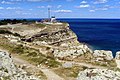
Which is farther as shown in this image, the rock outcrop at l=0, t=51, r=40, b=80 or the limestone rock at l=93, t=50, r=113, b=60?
the limestone rock at l=93, t=50, r=113, b=60

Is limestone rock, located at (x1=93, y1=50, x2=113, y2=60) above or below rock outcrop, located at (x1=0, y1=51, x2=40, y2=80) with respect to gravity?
below

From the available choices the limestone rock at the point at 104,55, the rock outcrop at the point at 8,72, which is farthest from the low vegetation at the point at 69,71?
the limestone rock at the point at 104,55

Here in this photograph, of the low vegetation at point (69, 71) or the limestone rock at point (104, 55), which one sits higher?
the low vegetation at point (69, 71)

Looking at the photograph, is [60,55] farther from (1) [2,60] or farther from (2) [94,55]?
(1) [2,60]

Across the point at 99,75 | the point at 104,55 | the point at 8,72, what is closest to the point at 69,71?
the point at 8,72

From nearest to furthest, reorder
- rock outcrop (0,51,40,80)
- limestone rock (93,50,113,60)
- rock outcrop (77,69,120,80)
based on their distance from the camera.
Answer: rock outcrop (77,69,120,80)
rock outcrop (0,51,40,80)
limestone rock (93,50,113,60)

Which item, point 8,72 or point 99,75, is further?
point 8,72

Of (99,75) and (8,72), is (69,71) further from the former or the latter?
(99,75)

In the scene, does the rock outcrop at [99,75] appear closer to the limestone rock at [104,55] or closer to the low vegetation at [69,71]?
the low vegetation at [69,71]

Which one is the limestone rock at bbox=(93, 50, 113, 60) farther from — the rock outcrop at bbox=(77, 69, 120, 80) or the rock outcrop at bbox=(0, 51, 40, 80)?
the rock outcrop at bbox=(77, 69, 120, 80)

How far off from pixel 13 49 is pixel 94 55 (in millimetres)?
14028

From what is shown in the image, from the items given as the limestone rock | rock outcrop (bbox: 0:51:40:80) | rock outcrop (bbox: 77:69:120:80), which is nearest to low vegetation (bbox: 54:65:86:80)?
rock outcrop (bbox: 0:51:40:80)

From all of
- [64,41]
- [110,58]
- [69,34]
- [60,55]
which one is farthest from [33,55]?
[69,34]

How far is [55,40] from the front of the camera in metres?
118
